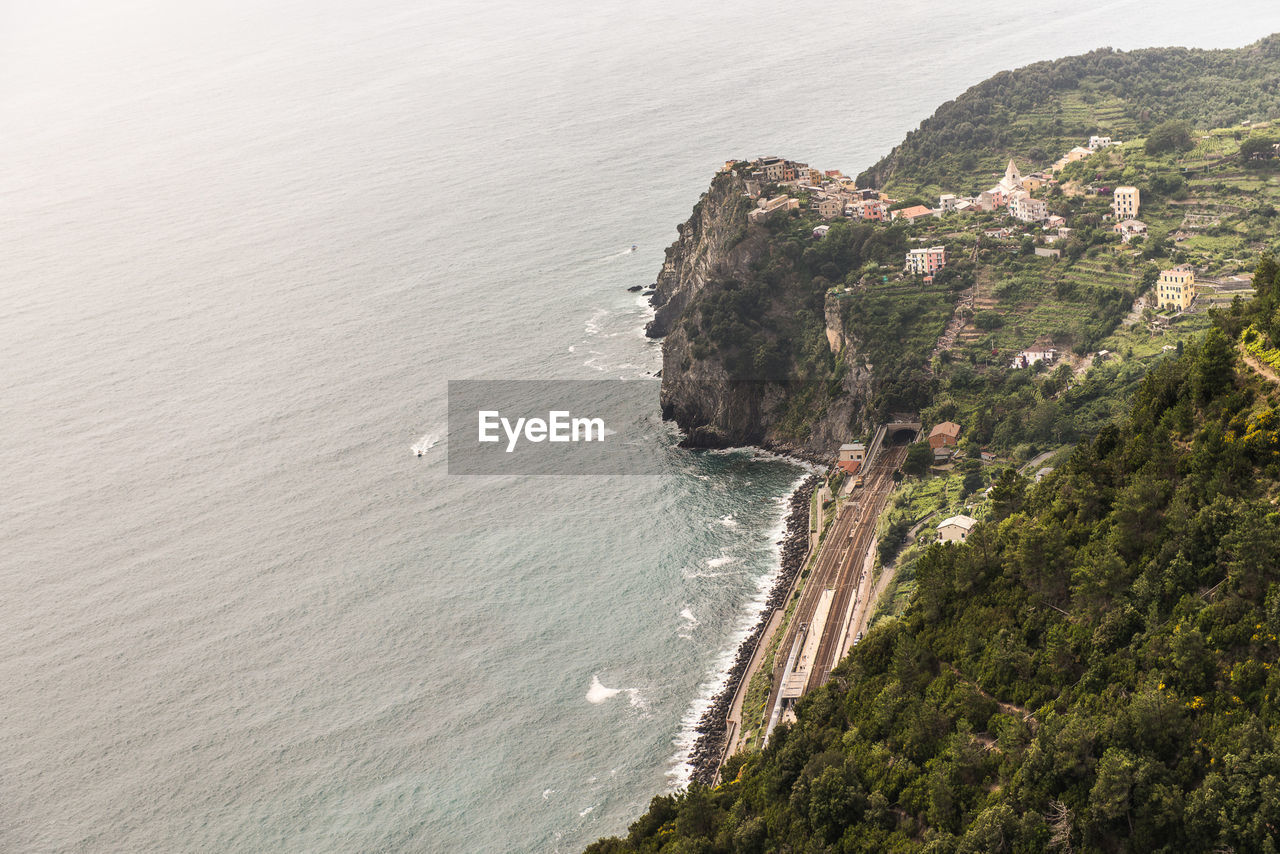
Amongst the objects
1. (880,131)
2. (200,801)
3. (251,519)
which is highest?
(880,131)

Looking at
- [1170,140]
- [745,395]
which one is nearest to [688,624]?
[745,395]

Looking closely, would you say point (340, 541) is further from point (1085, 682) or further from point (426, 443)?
point (1085, 682)

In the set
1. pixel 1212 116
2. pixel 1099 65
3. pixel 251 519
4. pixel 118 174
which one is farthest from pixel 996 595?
pixel 118 174

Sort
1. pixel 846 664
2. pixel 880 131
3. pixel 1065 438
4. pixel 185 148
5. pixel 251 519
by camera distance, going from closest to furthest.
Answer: pixel 846 664
pixel 1065 438
pixel 251 519
pixel 880 131
pixel 185 148

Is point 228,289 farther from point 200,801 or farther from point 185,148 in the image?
point 200,801

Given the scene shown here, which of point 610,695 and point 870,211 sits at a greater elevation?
point 870,211

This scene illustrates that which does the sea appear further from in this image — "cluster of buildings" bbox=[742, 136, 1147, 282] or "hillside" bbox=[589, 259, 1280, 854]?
"cluster of buildings" bbox=[742, 136, 1147, 282]

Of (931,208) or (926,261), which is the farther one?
(931,208)
